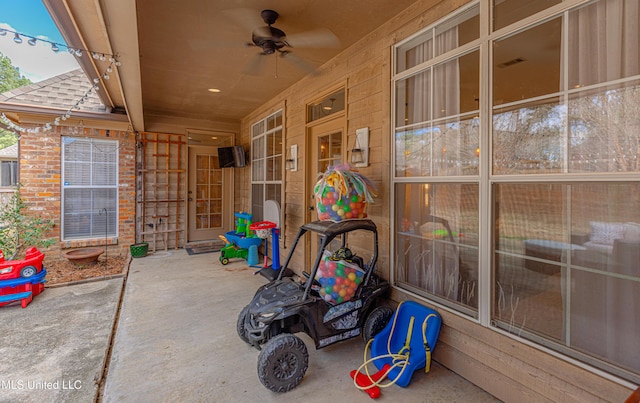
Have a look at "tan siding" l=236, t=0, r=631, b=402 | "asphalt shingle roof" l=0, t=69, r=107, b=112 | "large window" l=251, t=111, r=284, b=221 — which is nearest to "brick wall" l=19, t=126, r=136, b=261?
"asphalt shingle roof" l=0, t=69, r=107, b=112

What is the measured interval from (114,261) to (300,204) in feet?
12.5

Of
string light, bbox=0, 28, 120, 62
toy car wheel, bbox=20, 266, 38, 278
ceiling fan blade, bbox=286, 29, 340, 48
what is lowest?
toy car wheel, bbox=20, 266, 38, 278

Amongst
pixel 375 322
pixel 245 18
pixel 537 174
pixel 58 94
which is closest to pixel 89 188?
pixel 58 94

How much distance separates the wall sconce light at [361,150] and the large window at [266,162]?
1.95 metres

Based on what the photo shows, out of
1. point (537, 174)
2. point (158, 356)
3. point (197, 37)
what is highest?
point (197, 37)

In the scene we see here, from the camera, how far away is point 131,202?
→ 598 cm

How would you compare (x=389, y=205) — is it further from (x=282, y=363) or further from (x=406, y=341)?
(x=282, y=363)

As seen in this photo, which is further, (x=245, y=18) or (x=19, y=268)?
(x=19, y=268)

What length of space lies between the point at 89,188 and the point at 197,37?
4.20 meters

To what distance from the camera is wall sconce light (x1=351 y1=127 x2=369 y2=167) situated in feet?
→ 10.1

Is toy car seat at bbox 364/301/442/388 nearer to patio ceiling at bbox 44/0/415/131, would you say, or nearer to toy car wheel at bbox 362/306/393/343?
toy car wheel at bbox 362/306/393/343

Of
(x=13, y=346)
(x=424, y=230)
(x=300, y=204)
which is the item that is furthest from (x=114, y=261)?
(x=424, y=230)

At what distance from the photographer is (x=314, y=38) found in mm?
2711

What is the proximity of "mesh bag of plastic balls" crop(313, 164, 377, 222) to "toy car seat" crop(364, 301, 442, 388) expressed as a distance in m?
0.91
